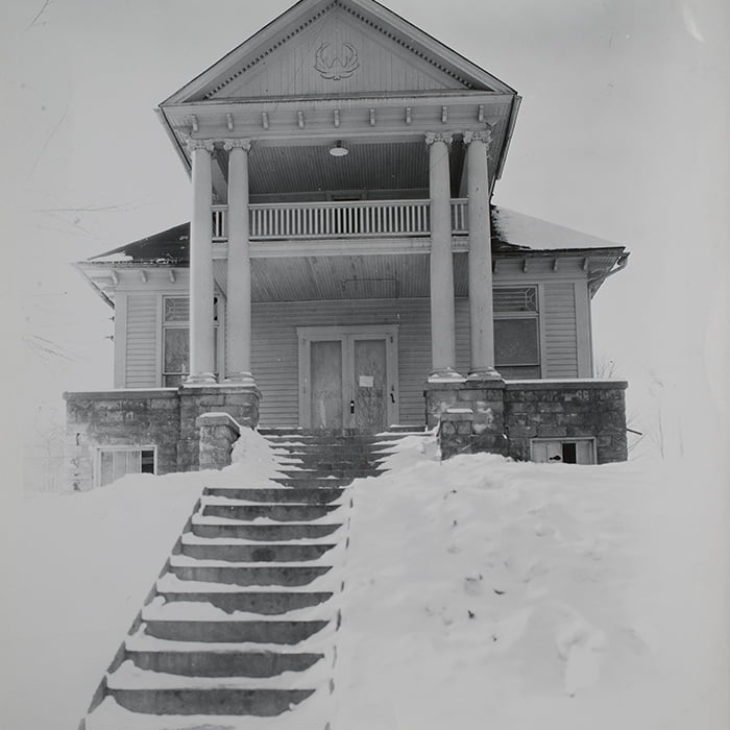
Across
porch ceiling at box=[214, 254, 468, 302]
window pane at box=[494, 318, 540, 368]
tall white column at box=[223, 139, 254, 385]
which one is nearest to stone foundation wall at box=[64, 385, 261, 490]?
tall white column at box=[223, 139, 254, 385]

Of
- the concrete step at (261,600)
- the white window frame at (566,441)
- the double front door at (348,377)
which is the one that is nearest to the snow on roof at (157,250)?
the double front door at (348,377)

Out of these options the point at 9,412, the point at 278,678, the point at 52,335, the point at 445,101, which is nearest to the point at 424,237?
the point at 445,101

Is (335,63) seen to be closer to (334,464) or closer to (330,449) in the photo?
(330,449)

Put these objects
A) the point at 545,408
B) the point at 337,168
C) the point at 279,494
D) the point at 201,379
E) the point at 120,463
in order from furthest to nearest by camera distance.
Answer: the point at 337,168 < the point at 120,463 < the point at 545,408 < the point at 201,379 < the point at 279,494

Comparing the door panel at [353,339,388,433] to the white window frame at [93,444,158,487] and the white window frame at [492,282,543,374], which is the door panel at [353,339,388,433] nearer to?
the white window frame at [492,282,543,374]

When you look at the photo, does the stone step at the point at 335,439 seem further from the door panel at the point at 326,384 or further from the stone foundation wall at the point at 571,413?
the door panel at the point at 326,384

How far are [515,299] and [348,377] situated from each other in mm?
3222

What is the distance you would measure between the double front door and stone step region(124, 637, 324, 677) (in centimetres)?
1004

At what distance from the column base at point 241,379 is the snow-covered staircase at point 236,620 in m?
4.45

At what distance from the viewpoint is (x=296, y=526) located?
9031 mm

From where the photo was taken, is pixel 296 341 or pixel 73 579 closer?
pixel 73 579

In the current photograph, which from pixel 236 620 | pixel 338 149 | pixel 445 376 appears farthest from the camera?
pixel 338 149

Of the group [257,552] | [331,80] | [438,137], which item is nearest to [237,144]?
[331,80]

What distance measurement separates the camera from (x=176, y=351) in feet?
57.5
